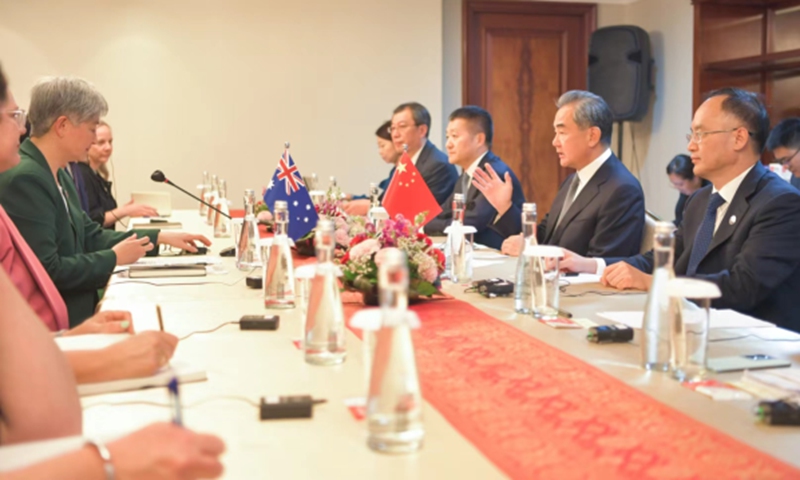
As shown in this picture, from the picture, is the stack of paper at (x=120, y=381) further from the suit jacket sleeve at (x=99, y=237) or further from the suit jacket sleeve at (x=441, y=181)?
the suit jacket sleeve at (x=441, y=181)

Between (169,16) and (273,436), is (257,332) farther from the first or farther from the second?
(169,16)

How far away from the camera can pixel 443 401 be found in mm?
1383

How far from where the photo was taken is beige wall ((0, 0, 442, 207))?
6297mm

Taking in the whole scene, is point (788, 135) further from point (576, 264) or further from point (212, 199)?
point (212, 199)

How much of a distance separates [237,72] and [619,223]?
4187mm

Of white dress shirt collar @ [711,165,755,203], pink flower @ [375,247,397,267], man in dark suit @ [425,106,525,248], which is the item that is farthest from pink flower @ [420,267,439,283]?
man in dark suit @ [425,106,525,248]

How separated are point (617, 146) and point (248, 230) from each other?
206 inches

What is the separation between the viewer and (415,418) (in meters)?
1.13

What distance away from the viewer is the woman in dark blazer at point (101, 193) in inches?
196

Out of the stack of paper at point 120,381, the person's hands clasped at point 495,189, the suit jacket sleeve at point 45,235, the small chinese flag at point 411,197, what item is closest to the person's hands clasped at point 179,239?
the suit jacket sleeve at point 45,235

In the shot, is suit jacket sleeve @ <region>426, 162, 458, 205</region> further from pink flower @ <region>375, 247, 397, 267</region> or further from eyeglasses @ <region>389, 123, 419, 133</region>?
pink flower @ <region>375, 247, 397, 267</region>

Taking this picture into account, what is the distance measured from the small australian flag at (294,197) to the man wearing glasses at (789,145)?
335 centimetres

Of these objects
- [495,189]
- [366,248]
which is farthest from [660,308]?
[495,189]

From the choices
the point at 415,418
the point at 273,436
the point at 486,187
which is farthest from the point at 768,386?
the point at 486,187
